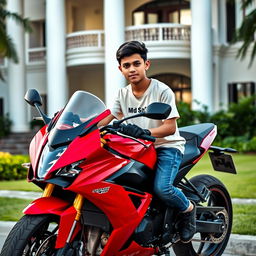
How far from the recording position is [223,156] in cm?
540

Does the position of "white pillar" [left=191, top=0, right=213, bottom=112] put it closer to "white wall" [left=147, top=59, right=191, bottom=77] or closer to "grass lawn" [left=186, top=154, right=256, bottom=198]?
"white wall" [left=147, top=59, right=191, bottom=77]

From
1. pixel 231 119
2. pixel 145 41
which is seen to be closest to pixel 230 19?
pixel 145 41

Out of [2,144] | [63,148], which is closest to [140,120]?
[63,148]

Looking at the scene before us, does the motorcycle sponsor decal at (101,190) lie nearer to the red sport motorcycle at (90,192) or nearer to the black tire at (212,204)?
the red sport motorcycle at (90,192)

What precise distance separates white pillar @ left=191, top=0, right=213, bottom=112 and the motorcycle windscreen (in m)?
18.5

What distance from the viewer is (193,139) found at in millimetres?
5039

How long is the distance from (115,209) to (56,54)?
2081 cm

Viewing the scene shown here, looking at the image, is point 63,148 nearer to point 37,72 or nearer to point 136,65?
point 136,65

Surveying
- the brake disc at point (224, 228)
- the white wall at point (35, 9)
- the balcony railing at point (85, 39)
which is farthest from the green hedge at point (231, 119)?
the brake disc at point (224, 228)

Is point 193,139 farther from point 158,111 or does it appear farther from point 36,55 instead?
point 36,55

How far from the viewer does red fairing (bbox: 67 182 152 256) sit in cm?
386

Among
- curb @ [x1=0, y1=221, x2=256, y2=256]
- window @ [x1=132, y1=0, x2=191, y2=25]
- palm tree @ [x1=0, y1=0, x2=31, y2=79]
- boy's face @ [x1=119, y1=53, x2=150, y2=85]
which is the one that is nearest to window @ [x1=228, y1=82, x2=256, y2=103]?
window @ [x1=132, y1=0, x2=191, y2=25]

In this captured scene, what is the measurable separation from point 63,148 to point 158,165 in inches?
34.2

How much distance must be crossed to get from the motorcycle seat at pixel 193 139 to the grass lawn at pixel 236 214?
1.46 metres
